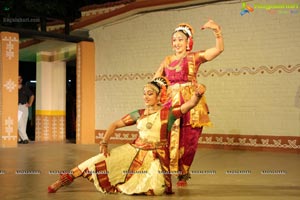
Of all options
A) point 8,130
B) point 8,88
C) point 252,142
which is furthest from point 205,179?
point 8,88

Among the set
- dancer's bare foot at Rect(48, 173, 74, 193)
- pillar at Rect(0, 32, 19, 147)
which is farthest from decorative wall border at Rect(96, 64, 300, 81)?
dancer's bare foot at Rect(48, 173, 74, 193)

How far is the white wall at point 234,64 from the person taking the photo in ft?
28.5

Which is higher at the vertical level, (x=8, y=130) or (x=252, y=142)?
(x=8, y=130)

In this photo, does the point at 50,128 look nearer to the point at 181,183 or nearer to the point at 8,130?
the point at 8,130

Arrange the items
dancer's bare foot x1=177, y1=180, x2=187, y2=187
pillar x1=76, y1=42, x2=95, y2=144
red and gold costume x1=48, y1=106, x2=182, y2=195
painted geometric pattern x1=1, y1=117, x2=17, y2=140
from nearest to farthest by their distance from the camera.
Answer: red and gold costume x1=48, y1=106, x2=182, y2=195
dancer's bare foot x1=177, y1=180, x2=187, y2=187
painted geometric pattern x1=1, y1=117, x2=17, y2=140
pillar x1=76, y1=42, x2=95, y2=144

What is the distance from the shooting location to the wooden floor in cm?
396

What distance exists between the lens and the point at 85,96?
36.4 ft

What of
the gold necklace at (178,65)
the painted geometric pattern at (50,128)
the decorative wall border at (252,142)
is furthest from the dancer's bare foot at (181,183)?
the painted geometric pattern at (50,128)

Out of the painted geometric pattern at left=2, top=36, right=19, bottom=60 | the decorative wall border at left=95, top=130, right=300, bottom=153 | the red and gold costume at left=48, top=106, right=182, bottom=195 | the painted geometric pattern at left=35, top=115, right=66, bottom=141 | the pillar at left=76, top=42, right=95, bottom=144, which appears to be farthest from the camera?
the painted geometric pattern at left=35, top=115, right=66, bottom=141

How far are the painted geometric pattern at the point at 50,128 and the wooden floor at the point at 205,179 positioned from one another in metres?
4.87

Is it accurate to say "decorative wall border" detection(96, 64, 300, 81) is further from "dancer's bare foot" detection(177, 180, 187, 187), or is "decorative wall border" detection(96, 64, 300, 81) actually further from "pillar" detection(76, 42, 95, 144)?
"dancer's bare foot" detection(177, 180, 187, 187)

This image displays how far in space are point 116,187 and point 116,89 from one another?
7032 millimetres

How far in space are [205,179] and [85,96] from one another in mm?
6466

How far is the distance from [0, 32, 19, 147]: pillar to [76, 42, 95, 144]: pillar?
5.30 ft
